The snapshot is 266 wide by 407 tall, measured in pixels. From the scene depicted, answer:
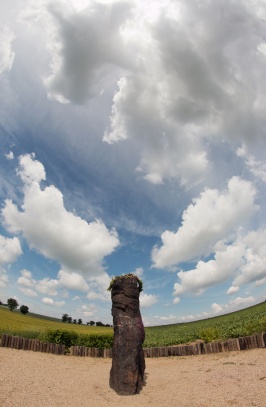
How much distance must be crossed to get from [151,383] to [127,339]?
3070mm

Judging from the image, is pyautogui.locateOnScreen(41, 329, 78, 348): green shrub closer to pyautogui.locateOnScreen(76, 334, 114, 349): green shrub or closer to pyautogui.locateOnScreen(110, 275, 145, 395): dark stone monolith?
pyautogui.locateOnScreen(76, 334, 114, 349): green shrub

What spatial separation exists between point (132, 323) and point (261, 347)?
9833mm

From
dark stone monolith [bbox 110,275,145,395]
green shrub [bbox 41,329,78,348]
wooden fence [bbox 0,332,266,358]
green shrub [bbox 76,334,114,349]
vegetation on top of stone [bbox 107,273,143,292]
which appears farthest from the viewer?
green shrub [bbox 76,334,114,349]

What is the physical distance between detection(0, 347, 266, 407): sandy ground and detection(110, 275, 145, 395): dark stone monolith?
0.50 m

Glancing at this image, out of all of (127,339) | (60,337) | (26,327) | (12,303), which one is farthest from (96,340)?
(12,303)

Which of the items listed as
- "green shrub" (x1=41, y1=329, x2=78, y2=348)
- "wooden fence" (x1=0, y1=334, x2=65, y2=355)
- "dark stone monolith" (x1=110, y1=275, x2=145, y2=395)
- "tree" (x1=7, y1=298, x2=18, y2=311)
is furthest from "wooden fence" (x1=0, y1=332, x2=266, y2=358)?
"tree" (x1=7, y1=298, x2=18, y2=311)

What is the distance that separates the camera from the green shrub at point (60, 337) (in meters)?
24.0

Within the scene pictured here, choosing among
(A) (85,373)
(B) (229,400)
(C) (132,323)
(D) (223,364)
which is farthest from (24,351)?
(B) (229,400)

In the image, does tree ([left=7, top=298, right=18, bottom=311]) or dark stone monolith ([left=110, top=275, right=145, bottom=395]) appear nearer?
dark stone monolith ([left=110, top=275, right=145, bottom=395])

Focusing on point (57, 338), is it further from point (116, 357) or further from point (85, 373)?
point (116, 357)

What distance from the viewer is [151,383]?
43.0 ft

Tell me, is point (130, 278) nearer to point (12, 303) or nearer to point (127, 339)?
point (127, 339)

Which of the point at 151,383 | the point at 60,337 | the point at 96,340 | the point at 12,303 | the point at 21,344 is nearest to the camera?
the point at 151,383

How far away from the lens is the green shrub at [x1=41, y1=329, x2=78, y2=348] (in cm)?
2395
